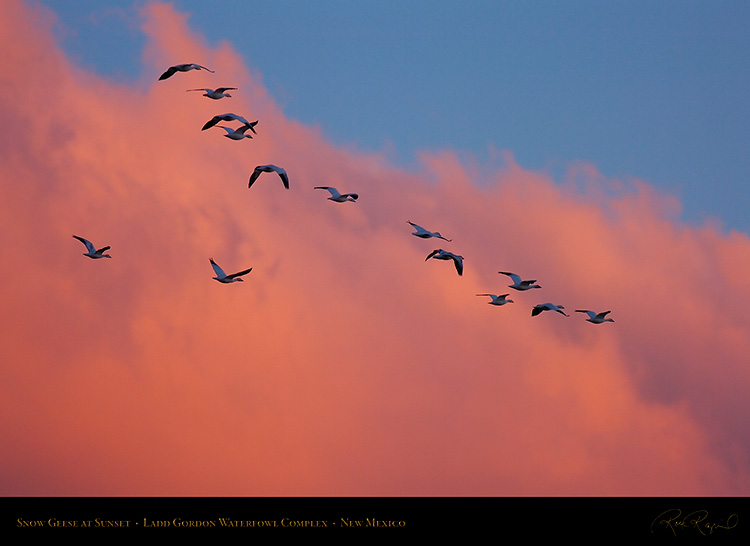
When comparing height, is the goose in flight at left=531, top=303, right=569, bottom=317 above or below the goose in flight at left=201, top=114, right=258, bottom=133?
below

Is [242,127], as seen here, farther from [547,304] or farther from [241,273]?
[547,304]
